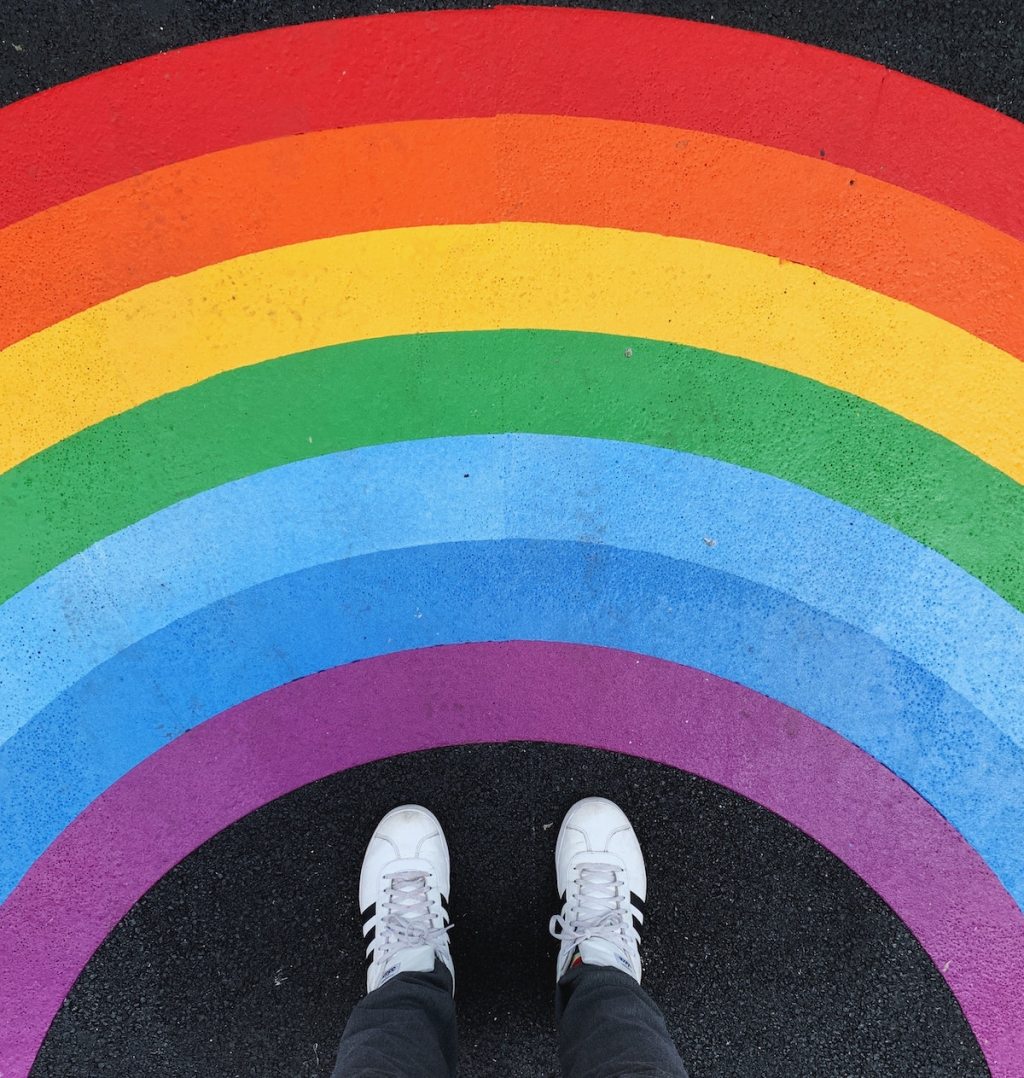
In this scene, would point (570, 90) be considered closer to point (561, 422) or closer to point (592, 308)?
point (592, 308)

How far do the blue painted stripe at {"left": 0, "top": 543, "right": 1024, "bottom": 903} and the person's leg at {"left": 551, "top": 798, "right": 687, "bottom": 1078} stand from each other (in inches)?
10.8

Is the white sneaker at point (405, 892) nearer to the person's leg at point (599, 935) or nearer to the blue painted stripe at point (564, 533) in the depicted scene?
the person's leg at point (599, 935)

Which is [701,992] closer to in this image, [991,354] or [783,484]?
[783,484]

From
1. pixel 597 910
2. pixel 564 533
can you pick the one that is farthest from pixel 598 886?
pixel 564 533

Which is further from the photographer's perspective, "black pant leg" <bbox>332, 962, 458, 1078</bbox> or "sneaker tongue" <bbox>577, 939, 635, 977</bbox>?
"sneaker tongue" <bbox>577, 939, 635, 977</bbox>

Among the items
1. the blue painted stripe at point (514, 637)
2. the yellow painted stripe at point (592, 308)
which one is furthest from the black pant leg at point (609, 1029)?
the yellow painted stripe at point (592, 308)

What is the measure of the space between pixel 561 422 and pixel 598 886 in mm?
1061

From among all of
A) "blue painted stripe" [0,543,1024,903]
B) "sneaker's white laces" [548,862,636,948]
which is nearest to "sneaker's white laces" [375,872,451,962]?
"sneaker's white laces" [548,862,636,948]

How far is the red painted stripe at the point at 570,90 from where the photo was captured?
156cm

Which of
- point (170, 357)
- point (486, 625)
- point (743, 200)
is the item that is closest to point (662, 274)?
point (743, 200)

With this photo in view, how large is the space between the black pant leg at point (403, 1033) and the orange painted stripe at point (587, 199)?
5.42ft

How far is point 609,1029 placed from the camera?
54.8 inches

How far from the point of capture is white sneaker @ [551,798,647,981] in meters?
1.58

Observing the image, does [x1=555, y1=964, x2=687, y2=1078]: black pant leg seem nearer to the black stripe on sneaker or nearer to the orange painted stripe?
the black stripe on sneaker
